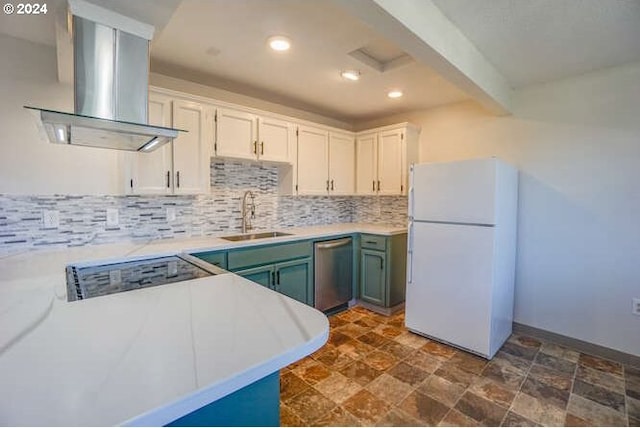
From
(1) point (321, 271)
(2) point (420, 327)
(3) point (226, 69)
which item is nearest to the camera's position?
(3) point (226, 69)

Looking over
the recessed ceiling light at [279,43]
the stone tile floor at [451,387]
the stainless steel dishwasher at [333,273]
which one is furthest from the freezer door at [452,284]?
the recessed ceiling light at [279,43]

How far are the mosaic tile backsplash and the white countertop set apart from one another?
0.86 metres

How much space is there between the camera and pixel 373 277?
3.24 meters

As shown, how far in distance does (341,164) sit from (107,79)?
2.55 meters

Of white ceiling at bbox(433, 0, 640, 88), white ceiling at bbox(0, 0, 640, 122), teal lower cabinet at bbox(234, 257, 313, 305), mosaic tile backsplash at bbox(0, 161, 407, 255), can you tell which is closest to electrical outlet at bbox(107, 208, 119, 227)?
mosaic tile backsplash at bbox(0, 161, 407, 255)

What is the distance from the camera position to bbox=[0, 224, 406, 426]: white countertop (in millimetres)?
560

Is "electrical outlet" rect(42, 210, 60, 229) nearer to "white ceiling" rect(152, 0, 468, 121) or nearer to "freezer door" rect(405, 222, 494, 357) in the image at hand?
"white ceiling" rect(152, 0, 468, 121)

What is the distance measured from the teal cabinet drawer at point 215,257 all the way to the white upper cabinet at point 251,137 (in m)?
0.87

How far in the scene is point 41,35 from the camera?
1.92 meters

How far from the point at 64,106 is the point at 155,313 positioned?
1.97 meters

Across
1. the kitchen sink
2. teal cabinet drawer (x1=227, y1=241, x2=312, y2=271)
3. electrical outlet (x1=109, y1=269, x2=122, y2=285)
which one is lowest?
teal cabinet drawer (x1=227, y1=241, x2=312, y2=271)

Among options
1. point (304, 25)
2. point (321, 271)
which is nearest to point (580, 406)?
point (321, 271)

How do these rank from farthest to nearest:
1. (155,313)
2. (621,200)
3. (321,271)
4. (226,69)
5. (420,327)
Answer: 1. (321,271)
2. (420,327)
3. (226,69)
4. (621,200)
5. (155,313)

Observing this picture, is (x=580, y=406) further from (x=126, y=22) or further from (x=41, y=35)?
(x=41, y=35)
